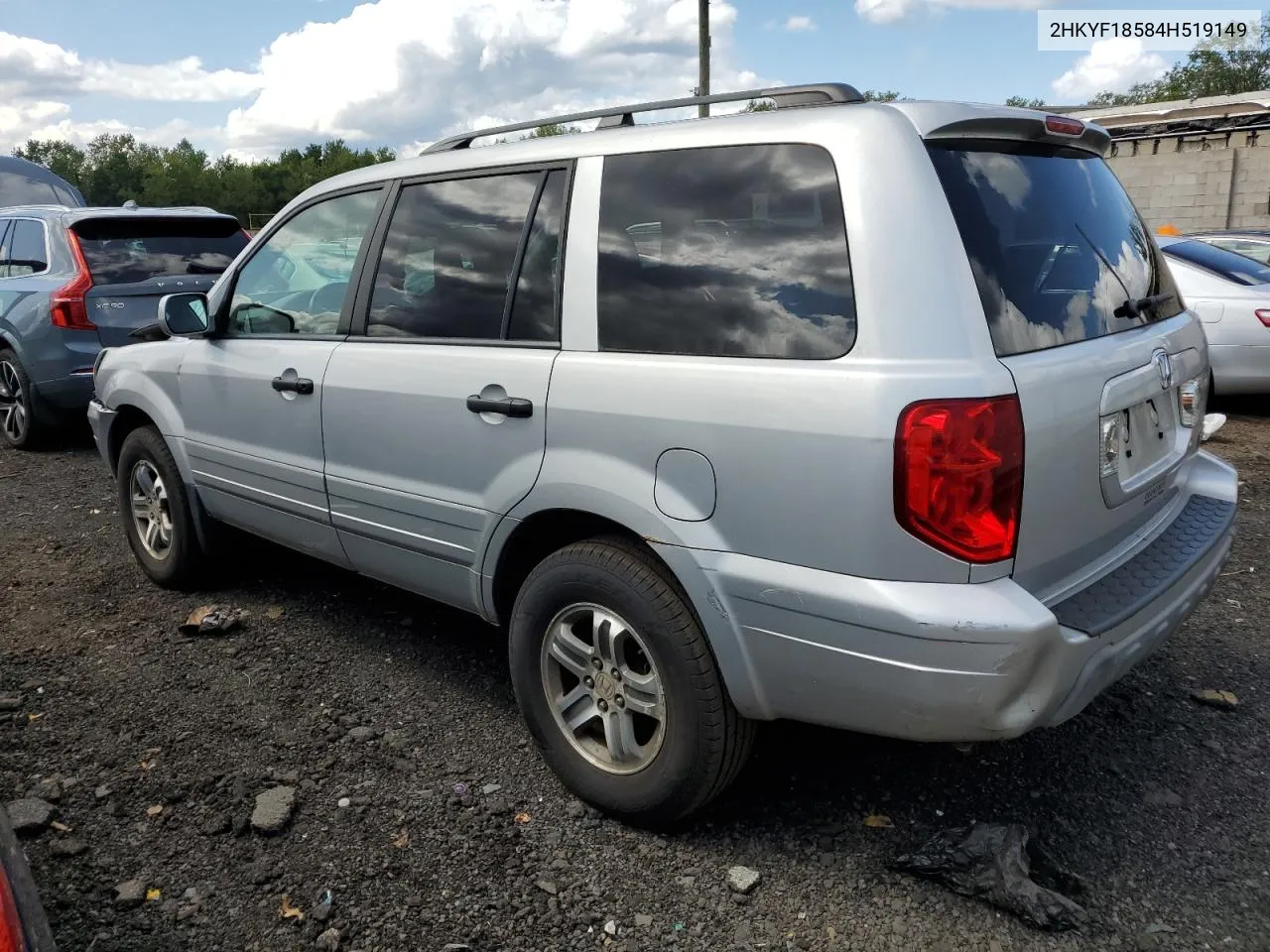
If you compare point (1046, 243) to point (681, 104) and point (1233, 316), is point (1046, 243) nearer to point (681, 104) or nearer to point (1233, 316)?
point (681, 104)

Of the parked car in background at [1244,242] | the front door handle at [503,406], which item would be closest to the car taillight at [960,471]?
the front door handle at [503,406]

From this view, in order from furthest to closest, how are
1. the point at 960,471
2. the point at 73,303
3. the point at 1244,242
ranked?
1. the point at 1244,242
2. the point at 73,303
3. the point at 960,471

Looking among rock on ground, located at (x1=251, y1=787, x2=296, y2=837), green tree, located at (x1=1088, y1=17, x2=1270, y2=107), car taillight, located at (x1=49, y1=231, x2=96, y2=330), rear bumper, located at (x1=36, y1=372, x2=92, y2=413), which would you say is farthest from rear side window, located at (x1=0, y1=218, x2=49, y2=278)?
green tree, located at (x1=1088, y1=17, x2=1270, y2=107)

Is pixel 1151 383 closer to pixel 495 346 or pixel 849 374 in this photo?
pixel 849 374

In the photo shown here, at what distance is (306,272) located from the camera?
384 centimetres

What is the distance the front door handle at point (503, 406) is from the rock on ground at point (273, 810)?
1257mm

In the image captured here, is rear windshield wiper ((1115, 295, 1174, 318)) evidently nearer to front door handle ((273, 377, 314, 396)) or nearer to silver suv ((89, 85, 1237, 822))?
silver suv ((89, 85, 1237, 822))

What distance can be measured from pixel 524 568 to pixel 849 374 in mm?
1299

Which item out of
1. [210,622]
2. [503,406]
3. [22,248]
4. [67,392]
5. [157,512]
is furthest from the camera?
[22,248]

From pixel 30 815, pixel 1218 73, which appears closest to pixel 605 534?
pixel 30 815

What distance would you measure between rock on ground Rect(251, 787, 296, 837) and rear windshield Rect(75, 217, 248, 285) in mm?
5701

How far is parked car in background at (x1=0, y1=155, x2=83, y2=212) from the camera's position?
43.9ft

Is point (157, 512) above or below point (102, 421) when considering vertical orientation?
below

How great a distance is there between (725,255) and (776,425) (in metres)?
0.49
